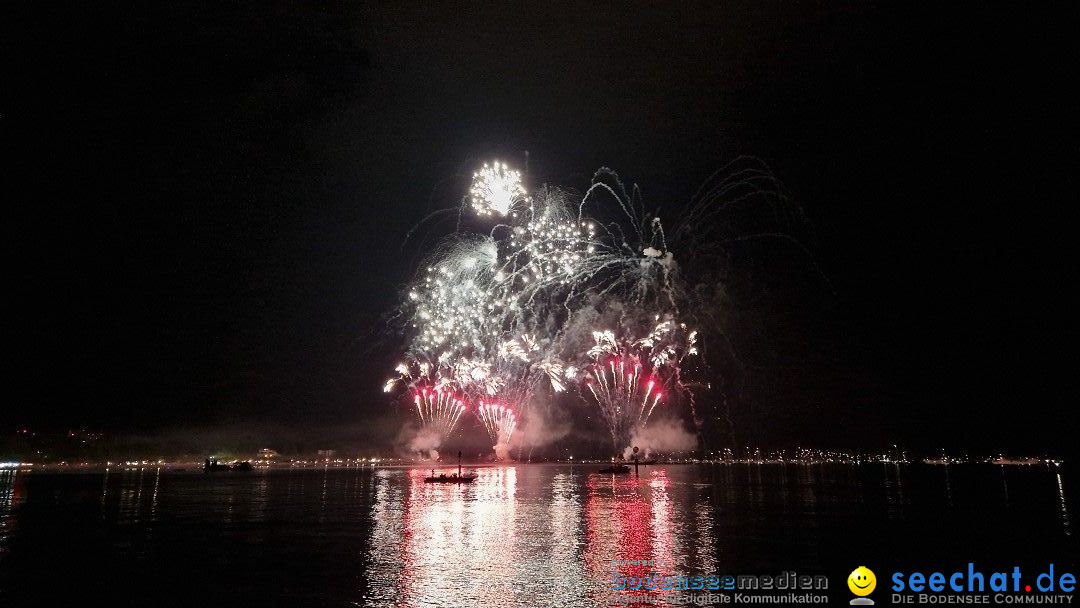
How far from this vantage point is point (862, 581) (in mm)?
12250

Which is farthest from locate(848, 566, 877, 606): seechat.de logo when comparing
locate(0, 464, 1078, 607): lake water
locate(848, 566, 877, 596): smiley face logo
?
locate(0, 464, 1078, 607): lake water

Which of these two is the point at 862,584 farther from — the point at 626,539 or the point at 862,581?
the point at 626,539

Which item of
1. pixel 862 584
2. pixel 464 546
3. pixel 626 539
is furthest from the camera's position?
pixel 626 539

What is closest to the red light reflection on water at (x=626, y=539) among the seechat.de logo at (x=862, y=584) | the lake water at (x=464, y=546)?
the lake water at (x=464, y=546)

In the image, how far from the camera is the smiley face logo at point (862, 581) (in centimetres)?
1173

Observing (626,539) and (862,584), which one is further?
(626,539)

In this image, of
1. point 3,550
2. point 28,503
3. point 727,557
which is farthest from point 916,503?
point 28,503

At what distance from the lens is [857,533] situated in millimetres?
19016

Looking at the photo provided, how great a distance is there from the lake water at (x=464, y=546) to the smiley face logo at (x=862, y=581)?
228 millimetres

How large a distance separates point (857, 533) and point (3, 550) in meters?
21.9

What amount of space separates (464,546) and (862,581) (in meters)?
8.29

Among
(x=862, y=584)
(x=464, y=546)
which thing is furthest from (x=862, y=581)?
(x=464, y=546)

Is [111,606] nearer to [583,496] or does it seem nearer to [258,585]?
[258,585]

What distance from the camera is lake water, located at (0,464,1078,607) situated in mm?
11617
